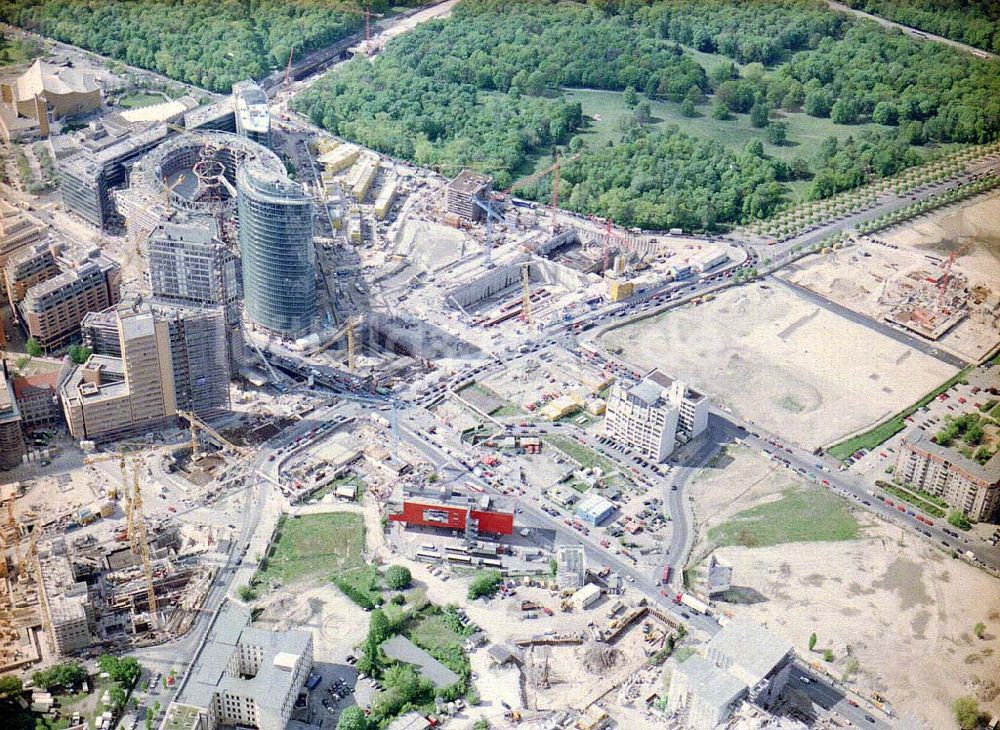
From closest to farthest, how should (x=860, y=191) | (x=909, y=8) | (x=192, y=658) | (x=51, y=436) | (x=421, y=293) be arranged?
(x=192, y=658)
(x=51, y=436)
(x=421, y=293)
(x=860, y=191)
(x=909, y=8)

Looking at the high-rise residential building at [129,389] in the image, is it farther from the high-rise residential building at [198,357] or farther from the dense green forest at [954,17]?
the dense green forest at [954,17]

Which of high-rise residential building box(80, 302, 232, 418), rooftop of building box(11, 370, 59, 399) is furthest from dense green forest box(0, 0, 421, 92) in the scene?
high-rise residential building box(80, 302, 232, 418)

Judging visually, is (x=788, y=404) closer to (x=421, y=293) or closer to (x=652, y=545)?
(x=652, y=545)

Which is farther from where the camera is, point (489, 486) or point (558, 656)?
point (489, 486)

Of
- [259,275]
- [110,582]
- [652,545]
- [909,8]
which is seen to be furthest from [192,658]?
[909,8]

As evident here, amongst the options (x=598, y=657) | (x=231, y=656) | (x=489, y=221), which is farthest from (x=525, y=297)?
(x=231, y=656)

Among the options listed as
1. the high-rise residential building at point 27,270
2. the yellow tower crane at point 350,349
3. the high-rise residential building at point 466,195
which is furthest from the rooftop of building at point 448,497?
the high-rise residential building at point 466,195
